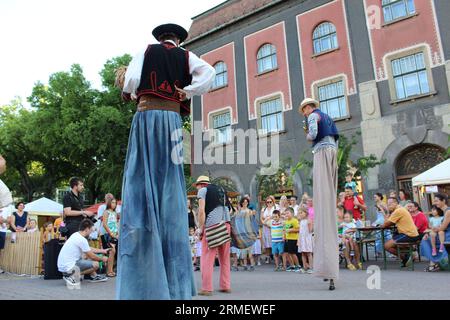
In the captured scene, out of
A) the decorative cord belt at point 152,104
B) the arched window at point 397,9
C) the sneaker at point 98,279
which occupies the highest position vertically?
the arched window at point 397,9

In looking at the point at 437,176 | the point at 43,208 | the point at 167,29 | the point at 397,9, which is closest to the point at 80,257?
the point at 167,29

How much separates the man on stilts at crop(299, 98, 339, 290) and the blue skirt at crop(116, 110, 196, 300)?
263cm

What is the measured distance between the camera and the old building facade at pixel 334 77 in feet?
53.4

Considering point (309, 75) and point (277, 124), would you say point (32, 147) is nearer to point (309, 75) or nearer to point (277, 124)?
point (277, 124)

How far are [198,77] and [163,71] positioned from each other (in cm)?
33

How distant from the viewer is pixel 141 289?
3.12 meters

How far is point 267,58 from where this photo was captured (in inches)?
856

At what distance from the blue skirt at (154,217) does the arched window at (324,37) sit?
17.3 m

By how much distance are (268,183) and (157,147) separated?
17145 mm

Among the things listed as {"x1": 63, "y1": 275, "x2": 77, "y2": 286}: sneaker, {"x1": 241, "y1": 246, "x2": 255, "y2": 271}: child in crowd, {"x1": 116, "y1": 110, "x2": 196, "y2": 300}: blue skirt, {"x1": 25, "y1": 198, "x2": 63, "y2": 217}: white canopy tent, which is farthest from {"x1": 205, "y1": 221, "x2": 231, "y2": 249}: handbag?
{"x1": 25, "y1": 198, "x2": 63, "y2": 217}: white canopy tent

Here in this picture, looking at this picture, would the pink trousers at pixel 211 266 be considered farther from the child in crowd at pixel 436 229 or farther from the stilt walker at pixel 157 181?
the child in crowd at pixel 436 229

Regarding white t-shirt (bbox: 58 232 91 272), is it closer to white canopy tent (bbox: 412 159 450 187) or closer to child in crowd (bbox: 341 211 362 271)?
child in crowd (bbox: 341 211 362 271)

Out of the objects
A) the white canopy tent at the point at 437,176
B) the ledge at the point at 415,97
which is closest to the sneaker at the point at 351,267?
the white canopy tent at the point at 437,176
